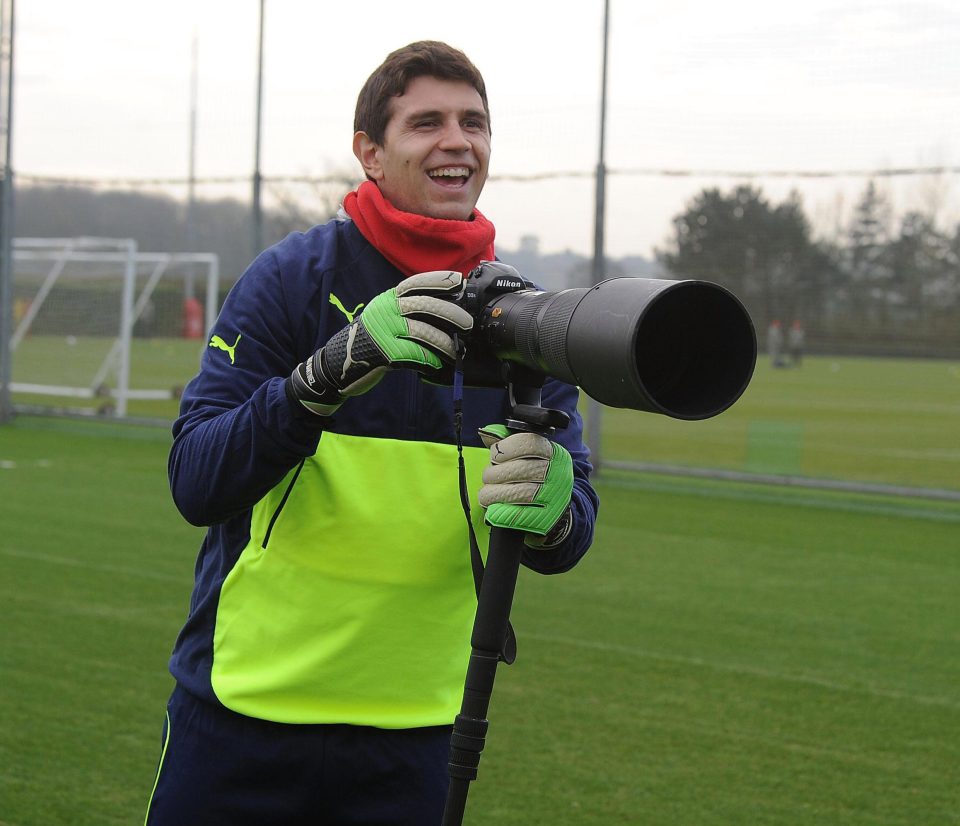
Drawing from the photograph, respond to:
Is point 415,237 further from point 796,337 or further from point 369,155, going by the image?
point 796,337

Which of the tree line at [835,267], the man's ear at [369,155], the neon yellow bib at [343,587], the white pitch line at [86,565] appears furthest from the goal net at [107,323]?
the neon yellow bib at [343,587]

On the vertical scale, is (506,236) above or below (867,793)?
above

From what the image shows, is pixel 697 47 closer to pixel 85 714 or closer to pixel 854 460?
pixel 854 460

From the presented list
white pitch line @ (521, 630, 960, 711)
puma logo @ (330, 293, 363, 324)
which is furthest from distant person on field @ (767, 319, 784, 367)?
puma logo @ (330, 293, 363, 324)

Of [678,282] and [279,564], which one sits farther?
[279,564]

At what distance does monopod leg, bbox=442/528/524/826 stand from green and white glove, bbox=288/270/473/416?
0.27 meters

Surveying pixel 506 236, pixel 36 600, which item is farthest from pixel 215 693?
pixel 506 236

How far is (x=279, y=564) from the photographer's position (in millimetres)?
2225

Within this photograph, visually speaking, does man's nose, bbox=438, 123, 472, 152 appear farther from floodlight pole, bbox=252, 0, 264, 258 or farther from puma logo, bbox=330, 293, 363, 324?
floodlight pole, bbox=252, 0, 264, 258

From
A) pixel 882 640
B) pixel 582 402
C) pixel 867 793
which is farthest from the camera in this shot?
pixel 582 402

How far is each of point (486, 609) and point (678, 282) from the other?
1.67 ft

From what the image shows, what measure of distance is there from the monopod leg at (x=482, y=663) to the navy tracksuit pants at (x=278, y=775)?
0.37 metres

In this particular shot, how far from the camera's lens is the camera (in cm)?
177

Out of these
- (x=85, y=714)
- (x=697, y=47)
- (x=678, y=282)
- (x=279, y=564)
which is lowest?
(x=85, y=714)
